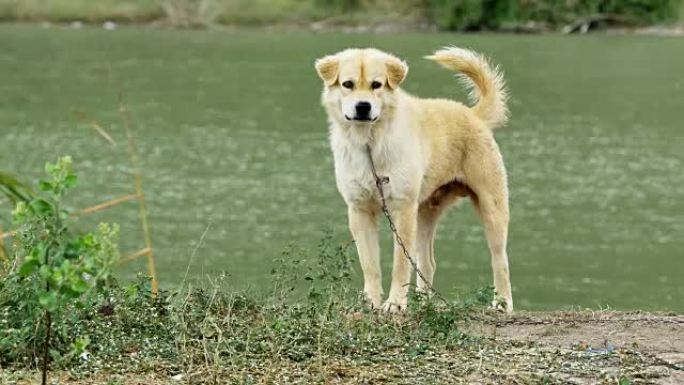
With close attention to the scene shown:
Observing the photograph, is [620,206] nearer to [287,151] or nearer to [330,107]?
[287,151]

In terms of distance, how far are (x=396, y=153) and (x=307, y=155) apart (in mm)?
17043

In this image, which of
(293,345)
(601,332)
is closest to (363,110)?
(601,332)

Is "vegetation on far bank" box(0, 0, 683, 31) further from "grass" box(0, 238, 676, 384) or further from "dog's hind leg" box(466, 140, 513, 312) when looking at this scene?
"grass" box(0, 238, 676, 384)

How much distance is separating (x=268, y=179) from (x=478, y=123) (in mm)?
14011

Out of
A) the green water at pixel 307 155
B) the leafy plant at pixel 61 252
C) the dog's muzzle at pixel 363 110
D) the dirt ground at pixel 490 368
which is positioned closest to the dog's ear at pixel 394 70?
the dog's muzzle at pixel 363 110

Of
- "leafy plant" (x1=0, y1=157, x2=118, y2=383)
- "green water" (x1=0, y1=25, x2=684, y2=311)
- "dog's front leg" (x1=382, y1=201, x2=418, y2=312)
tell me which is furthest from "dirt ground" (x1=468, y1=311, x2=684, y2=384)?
"green water" (x1=0, y1=25, x2=684, y2=311)

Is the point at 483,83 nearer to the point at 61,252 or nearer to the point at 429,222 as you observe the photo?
the point at 429,222

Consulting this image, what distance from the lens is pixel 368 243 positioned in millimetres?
8047

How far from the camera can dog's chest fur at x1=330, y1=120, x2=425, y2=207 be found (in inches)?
310

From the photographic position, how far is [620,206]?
21.0 metres

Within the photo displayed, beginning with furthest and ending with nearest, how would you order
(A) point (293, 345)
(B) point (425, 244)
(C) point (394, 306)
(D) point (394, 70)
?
1. (B) point (425, 244)
2. (D) point (394, 70)
3. (C) point (394, 306)
4. (A) point (293, 345)

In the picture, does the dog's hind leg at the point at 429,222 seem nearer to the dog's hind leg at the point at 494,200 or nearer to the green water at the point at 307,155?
the dog's hind leg at the point at 494,200

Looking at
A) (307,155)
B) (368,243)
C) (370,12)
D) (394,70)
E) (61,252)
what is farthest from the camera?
(370,12)

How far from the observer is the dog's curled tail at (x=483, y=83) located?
8.88 metres
